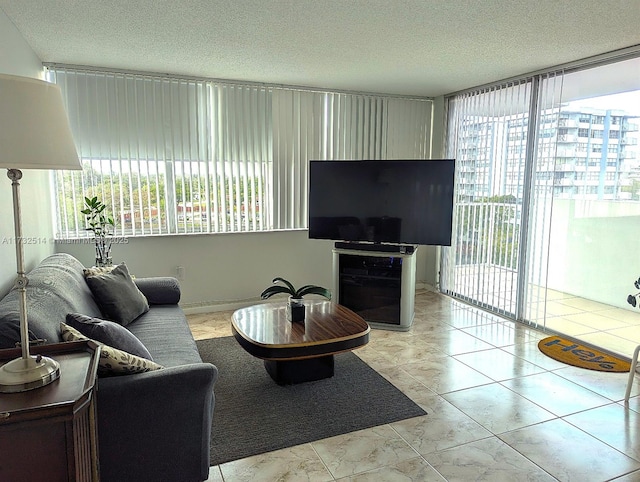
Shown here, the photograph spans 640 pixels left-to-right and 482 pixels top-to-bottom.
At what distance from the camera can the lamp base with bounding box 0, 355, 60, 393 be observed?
4.71 ft

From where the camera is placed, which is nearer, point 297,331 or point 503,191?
point 297,331

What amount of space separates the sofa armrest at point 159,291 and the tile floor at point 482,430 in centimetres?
165

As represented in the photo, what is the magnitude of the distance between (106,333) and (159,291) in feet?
5.26

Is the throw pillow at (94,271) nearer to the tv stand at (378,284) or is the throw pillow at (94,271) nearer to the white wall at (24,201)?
the white wall at (24,201)

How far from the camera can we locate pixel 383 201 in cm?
446

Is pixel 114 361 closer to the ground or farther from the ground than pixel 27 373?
closer to the ground

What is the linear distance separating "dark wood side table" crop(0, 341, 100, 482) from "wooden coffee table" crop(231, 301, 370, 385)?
1448mm

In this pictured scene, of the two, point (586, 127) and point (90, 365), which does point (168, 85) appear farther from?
point (586, 127)

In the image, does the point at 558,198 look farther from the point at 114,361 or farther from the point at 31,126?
the point at 31,126

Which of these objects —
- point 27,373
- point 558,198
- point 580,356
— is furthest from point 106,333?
point 558,198

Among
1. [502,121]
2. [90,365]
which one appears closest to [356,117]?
[502,121]

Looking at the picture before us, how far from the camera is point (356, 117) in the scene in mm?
5348

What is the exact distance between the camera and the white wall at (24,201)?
262cm

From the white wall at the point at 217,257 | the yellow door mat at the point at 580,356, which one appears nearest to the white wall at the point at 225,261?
the white wall at the point at 217,257
